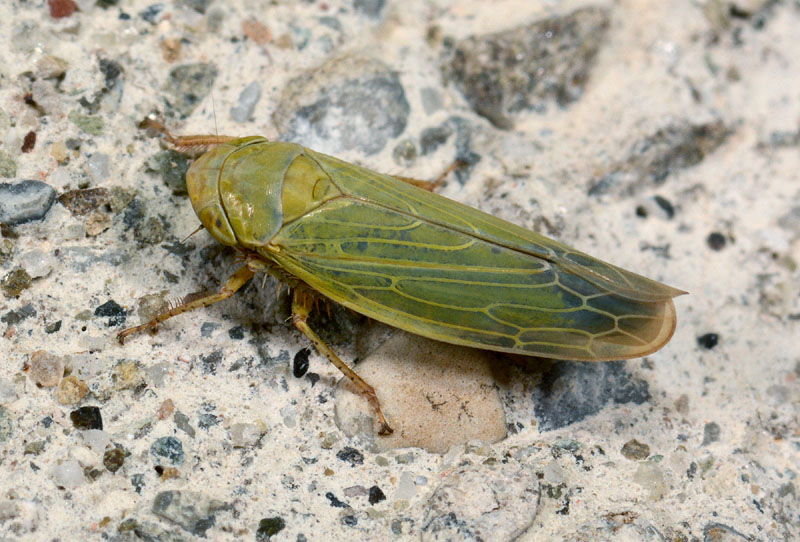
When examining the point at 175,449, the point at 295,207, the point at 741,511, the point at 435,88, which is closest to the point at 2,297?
the point at 175,449

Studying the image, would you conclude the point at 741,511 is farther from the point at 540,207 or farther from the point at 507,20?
the point at 507,20

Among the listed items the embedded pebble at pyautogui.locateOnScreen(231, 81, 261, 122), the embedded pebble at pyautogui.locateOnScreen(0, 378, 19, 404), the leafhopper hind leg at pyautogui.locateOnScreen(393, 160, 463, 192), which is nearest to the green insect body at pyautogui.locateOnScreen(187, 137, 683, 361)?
the leafhopper hind leg at pyautogui.locateOnScreen(393, 160, 463, 192)

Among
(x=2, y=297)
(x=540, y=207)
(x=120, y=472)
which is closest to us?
(x=120, y=472)

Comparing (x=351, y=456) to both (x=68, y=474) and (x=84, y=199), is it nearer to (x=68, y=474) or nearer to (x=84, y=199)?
(x=68, y=474)

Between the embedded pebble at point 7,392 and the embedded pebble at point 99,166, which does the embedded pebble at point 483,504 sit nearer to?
the embedded pebble at point 7,392

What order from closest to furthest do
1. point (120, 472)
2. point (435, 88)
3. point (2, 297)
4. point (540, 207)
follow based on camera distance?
1. point (120, 472)
2. point (2, 297)
3. point (540, 207)
4. point (435, 88)

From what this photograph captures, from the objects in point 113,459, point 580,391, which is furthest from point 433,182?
point 113,459

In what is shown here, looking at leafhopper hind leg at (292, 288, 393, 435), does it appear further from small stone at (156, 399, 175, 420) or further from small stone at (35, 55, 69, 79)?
small stone at (35, 55, 69, 79)
